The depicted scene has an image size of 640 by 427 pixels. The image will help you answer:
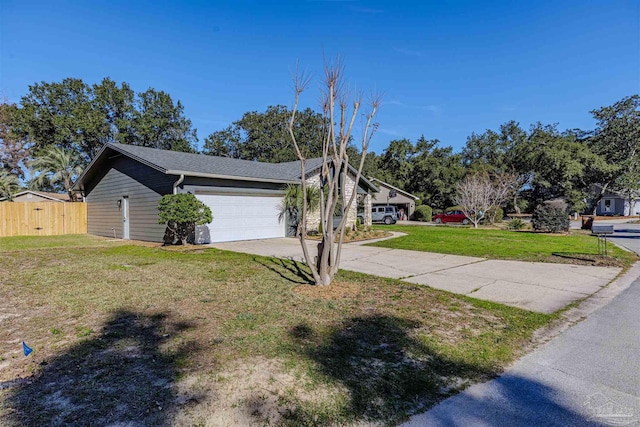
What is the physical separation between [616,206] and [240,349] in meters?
55.9

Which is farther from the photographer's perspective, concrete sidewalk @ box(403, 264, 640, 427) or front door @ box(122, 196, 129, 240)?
front door @ box(122, 196, 129, 240)

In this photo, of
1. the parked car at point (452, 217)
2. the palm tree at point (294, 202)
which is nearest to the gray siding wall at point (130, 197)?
the palm tree at point (294, 202)

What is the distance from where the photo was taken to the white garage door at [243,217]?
13.1m

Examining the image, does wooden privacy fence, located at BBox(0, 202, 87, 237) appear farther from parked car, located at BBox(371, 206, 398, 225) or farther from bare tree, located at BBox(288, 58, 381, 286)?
parked car, located at BBox(371, 206, 398, 225)

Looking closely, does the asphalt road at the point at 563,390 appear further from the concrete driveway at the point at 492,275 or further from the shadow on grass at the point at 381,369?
the concrete driveway at the point at 492,275

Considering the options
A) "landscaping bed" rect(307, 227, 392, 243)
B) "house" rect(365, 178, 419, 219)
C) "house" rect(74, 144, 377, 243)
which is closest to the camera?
"house" rect(74, 144, 377, 243)

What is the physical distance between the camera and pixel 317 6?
428 inches

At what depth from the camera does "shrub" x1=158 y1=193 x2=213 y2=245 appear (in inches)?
440

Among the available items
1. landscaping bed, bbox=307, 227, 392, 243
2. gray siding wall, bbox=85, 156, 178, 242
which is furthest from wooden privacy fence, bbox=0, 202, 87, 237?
landscaping bed, bbox=307, 227, 392, 243

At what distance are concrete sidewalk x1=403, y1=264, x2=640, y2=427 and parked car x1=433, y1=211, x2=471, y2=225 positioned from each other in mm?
25702

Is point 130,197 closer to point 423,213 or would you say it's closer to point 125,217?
point 125,217

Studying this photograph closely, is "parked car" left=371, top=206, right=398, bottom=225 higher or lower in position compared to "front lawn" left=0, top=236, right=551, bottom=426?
higher

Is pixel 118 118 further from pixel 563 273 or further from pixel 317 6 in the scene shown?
pixel 563 273

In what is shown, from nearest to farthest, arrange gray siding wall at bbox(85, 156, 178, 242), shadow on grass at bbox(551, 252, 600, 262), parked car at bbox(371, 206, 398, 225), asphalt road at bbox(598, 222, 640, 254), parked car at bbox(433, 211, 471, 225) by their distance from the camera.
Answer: shadow on grass at bbox(551, 252, 600, 262)
asphalt road at bbox(598, 222, 640, 254)
gray siding wall at bbox(85, 156, 178, 242)
parked car at bbox(433, 211, 471, 225)
parked car at bbox(371, 206, 398, 225)
